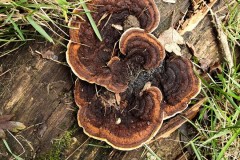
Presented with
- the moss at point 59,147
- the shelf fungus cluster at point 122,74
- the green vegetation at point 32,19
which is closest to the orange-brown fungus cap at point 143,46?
the shelf fungus cluster at point 122,74

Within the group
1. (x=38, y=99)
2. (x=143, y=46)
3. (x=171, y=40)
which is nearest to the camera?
(x=143, y=46)

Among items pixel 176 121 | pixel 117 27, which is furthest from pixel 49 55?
pixel 176 121

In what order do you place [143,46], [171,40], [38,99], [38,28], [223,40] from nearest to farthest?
[38,28] → [143,46] → [38,99] → [171,40] → [223,40]

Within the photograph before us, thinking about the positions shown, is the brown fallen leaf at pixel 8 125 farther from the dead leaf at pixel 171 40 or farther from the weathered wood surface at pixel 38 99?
the dead leaf at pixel 171 40

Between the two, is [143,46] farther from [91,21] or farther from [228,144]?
[228,144]

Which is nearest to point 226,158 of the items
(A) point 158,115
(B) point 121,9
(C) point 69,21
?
(A) point 158,115

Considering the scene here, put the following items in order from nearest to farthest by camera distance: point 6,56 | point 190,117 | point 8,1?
point 8,1
point 6,56
point 190,117

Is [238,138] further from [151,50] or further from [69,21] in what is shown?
[69,21]
